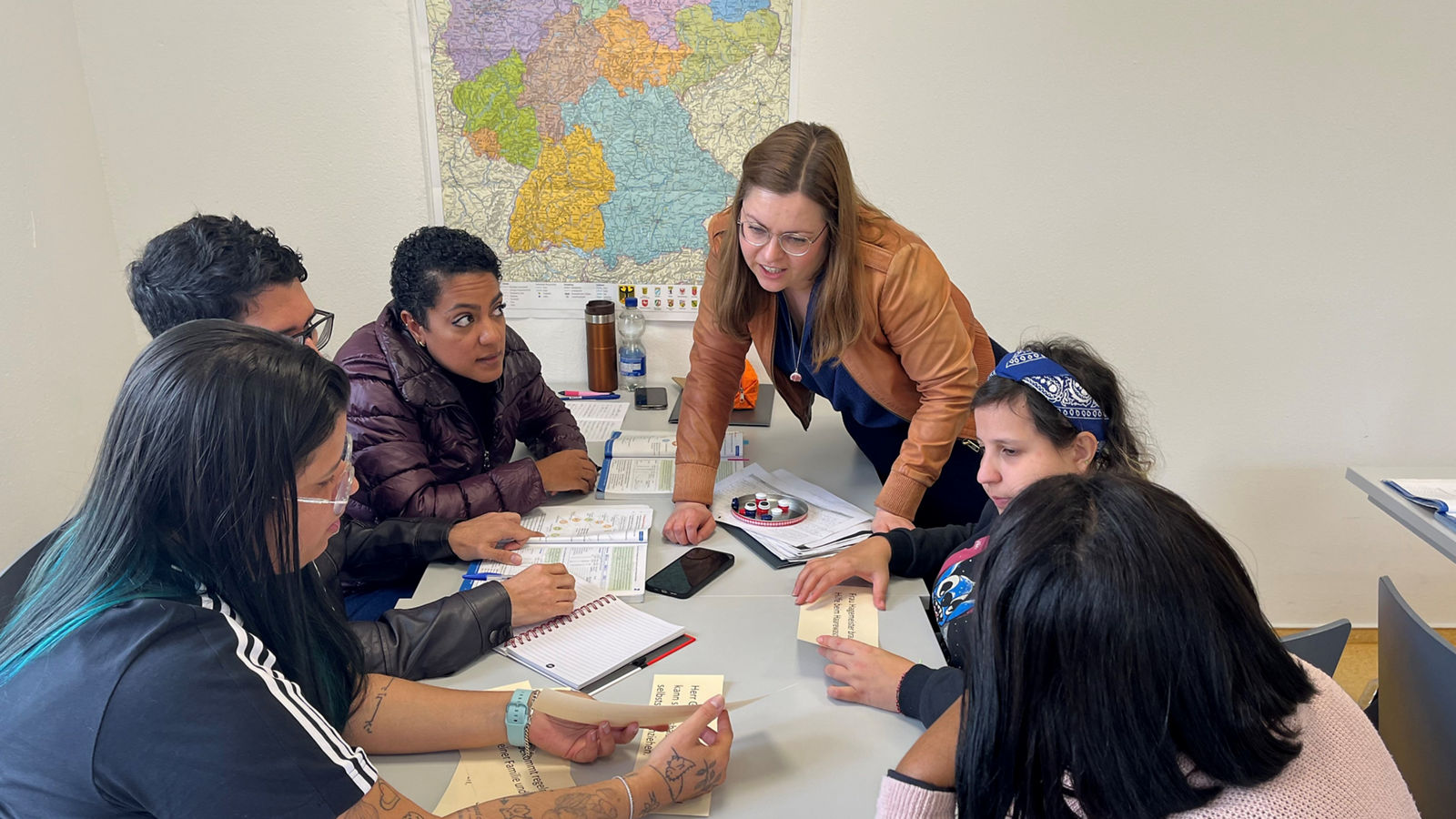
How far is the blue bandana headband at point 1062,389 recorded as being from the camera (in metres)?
1.48

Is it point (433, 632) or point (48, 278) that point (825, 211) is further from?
point (48, 278)

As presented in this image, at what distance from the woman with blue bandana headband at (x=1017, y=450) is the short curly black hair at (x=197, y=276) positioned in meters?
1.04

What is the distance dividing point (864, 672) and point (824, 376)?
2.60 feet

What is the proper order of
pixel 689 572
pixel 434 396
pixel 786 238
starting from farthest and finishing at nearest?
1. pixel 434 396
2. pixel 786 238
3. pixel 689 572

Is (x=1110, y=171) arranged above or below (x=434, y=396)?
above

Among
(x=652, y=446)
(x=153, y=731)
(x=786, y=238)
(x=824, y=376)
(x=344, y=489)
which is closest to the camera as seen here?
(x=153, y=731)

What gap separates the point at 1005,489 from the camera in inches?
59.9

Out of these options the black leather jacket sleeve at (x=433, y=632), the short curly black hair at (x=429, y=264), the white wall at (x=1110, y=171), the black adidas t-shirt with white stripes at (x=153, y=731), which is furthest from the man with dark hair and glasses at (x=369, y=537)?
the white wall at (x=1110, y=171)

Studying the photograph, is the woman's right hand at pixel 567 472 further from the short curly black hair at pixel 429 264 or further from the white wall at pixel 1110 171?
the white wall at pixel 1110 171

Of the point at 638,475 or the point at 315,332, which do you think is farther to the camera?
the point at 638,475

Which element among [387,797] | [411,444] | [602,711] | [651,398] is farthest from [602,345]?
[387,797]

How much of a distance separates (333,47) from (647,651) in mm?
2085

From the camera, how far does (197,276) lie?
4.85ft

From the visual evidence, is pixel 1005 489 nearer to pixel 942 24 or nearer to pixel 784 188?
pixel 784 188
